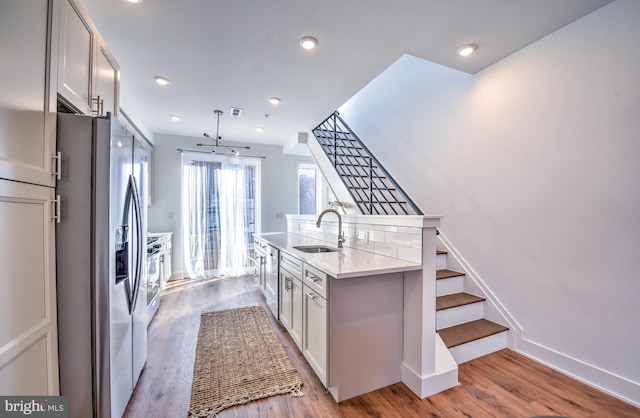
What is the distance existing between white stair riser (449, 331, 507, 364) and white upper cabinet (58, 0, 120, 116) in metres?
3.07

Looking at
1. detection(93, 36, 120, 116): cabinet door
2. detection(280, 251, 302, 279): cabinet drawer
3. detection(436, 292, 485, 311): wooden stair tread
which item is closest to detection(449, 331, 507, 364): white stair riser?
detection(436, 292, 485, 311): wooden stair tread

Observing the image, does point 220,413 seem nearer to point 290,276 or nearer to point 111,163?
point 290,276

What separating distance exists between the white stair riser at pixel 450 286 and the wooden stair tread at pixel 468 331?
1.05ft

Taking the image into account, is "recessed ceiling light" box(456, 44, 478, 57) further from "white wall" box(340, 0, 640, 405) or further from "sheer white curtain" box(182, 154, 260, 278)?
"sheer white curtain" box(182, 154, 260, 278)

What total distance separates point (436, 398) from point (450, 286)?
1.16 metres

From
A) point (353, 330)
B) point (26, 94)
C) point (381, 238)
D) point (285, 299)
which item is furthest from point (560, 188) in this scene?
point (26, 94)

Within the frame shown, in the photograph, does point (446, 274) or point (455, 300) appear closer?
point (455, 300)

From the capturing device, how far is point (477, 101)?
264cm

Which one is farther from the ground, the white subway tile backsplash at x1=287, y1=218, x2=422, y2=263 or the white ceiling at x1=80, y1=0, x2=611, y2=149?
the white ceiling at x1=80, y1=0, x2=611, y2=149

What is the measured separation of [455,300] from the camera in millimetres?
2473

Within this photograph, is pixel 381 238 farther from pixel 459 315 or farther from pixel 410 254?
pixel 459 315

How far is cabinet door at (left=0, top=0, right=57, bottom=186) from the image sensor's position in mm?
974

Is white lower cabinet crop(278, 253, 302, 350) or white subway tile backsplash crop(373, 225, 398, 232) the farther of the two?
white lower cabinet crop(278, 253, 302, 350)

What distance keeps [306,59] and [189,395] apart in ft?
9.18
